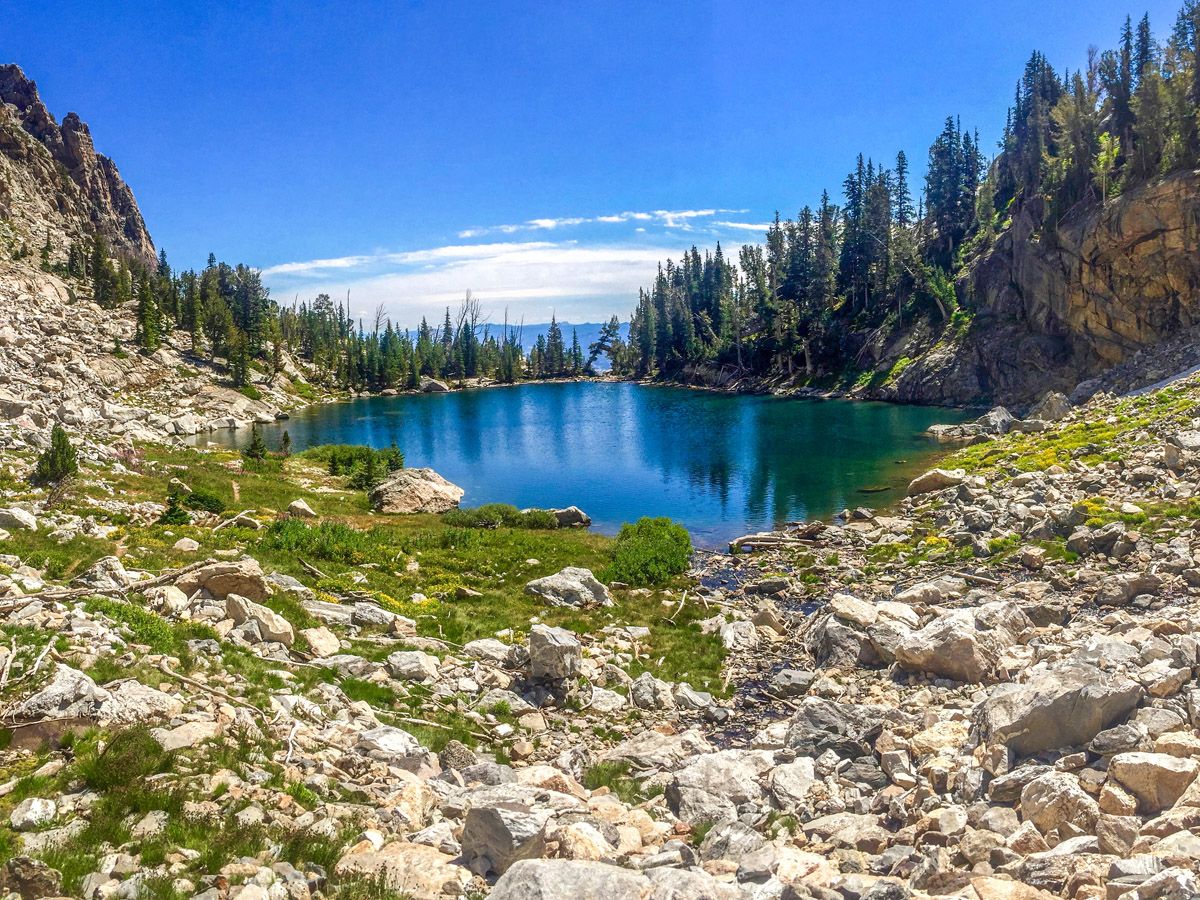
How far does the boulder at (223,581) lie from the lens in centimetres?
1598

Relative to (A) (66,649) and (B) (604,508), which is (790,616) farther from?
(B) (604,508)

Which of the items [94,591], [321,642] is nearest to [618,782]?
[321,642]

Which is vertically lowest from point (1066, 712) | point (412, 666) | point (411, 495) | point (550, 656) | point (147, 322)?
point (550, 656)

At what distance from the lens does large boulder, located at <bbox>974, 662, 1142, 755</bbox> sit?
996 centimetres

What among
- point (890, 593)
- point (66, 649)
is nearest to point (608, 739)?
point (66, 649)

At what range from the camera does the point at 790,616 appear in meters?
23.3

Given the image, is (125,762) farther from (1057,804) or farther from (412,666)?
(1057,804)

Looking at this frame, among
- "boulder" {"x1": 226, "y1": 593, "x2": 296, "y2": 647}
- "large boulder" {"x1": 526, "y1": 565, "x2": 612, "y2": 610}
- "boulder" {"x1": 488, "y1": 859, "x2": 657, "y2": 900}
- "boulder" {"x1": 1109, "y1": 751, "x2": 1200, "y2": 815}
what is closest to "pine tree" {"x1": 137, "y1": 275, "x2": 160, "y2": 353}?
"large boulder" {"x1": 526, "y1": 565, "x2": 612, "y2": 610}

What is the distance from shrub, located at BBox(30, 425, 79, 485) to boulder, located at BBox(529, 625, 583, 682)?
2123 centimetres

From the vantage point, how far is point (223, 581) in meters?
16.2

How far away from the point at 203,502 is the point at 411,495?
14.0 meters

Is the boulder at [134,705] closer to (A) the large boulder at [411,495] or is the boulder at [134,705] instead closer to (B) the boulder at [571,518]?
(B) the boulder at [571,518]

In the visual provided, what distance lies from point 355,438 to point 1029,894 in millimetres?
84766

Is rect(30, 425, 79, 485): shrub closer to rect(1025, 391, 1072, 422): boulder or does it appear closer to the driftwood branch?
the driftwood branch
